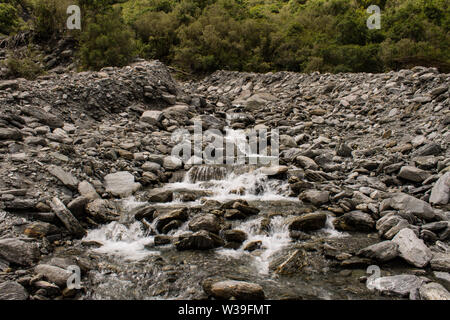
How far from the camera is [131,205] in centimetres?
699

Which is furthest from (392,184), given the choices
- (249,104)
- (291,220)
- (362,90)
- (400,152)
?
(249,104)

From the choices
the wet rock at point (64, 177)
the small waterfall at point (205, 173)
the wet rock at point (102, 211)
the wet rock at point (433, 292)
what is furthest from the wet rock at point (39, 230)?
the wet rock at point (433, 292)

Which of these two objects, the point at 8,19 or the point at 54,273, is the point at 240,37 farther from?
the point at 54,273

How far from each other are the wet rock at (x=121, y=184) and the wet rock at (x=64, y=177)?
2.69 ft

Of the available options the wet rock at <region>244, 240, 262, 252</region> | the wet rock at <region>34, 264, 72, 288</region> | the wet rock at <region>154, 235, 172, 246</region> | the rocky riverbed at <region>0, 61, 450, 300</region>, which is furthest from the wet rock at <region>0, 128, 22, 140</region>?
the wet rock at <region>244, 240, 262, 252</region>

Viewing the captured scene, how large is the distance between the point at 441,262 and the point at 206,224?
3701 mm

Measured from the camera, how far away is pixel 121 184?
7598mm

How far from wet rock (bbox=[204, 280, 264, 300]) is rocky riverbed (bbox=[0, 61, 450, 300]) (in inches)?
0.5

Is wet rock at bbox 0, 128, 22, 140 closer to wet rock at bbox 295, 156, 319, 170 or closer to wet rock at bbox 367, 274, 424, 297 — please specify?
wet rock at bbox 295, 156, 319, 170

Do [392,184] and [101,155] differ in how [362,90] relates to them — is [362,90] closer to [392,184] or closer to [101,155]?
[392,184]

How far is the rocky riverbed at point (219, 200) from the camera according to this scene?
176 inches

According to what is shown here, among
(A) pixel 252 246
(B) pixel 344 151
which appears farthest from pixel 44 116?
(B) pixel 344 151

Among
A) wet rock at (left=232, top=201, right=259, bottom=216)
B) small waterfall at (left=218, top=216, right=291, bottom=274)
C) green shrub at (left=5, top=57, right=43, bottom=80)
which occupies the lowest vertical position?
small waterfall at (left=218, top=216, right=291, bottom=274)

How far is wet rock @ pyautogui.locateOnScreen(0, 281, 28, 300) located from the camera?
376 centimetres
